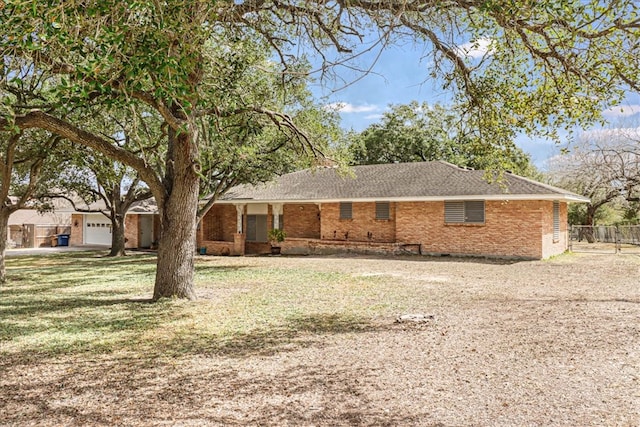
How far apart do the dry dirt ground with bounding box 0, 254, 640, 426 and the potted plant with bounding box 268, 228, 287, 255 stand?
59.2 feet

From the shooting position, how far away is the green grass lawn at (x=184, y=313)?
23.5 ft

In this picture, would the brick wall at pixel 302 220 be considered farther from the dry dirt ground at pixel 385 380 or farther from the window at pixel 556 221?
the dry dirt ground at pixel 385 380

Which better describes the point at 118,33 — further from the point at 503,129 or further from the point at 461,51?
the point at 503,129

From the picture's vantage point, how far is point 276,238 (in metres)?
26.5

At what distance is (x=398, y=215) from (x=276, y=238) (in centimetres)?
719

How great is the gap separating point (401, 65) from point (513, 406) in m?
5.56

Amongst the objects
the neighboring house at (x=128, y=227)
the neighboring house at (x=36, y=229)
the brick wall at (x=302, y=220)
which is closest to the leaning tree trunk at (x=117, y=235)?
the neighboring house at (x=128, y=227)

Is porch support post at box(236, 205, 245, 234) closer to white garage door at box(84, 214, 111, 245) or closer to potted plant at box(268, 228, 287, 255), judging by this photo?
potted plant at box(268, 228, 287, 255)

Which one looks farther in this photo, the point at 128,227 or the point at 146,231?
the point at 146,231

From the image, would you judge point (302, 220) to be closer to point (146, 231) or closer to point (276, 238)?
point (276, 238)

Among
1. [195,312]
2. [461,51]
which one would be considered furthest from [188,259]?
[461,51]

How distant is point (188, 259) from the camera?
35.2 feet

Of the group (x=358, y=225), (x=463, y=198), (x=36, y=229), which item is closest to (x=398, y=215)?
(x=358, y=225)

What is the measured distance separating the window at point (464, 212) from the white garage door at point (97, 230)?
25670 mm
